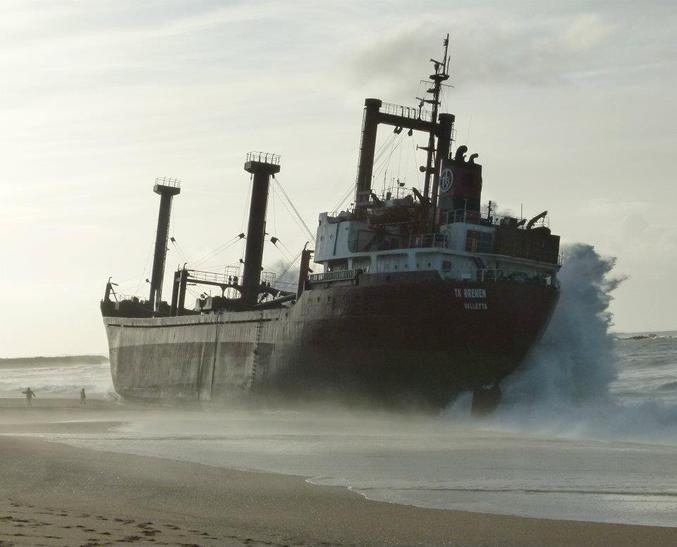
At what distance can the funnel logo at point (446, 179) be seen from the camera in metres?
32.0

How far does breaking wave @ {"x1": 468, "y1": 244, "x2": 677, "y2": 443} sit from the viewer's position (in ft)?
84.0

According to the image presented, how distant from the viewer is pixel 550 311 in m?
29.6

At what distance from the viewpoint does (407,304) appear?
28812 millimetres

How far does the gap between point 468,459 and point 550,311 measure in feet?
46.0

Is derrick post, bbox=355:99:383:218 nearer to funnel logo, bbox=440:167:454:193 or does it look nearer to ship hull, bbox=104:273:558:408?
funnel logo, bbox=440:167:454:193

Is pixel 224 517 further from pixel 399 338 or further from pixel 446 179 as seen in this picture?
pixel 446 179

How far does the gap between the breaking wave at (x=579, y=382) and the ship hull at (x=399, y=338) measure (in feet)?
3.89

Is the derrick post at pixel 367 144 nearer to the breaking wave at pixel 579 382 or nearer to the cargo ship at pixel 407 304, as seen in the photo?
the cargo ship at pixel 407 304

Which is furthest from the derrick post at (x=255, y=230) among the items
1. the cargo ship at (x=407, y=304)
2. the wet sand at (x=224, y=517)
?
the wet sand at (x=224, y=517)

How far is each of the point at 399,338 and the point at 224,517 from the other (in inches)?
780

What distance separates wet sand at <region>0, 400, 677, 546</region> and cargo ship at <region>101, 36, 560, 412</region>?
15972mm

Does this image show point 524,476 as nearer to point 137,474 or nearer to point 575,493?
point 575,493

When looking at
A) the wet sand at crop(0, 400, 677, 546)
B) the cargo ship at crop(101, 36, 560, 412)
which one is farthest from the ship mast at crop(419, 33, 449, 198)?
the wet sand at crop(0, 400, 677, 546)

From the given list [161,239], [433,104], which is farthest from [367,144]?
[161,239]
